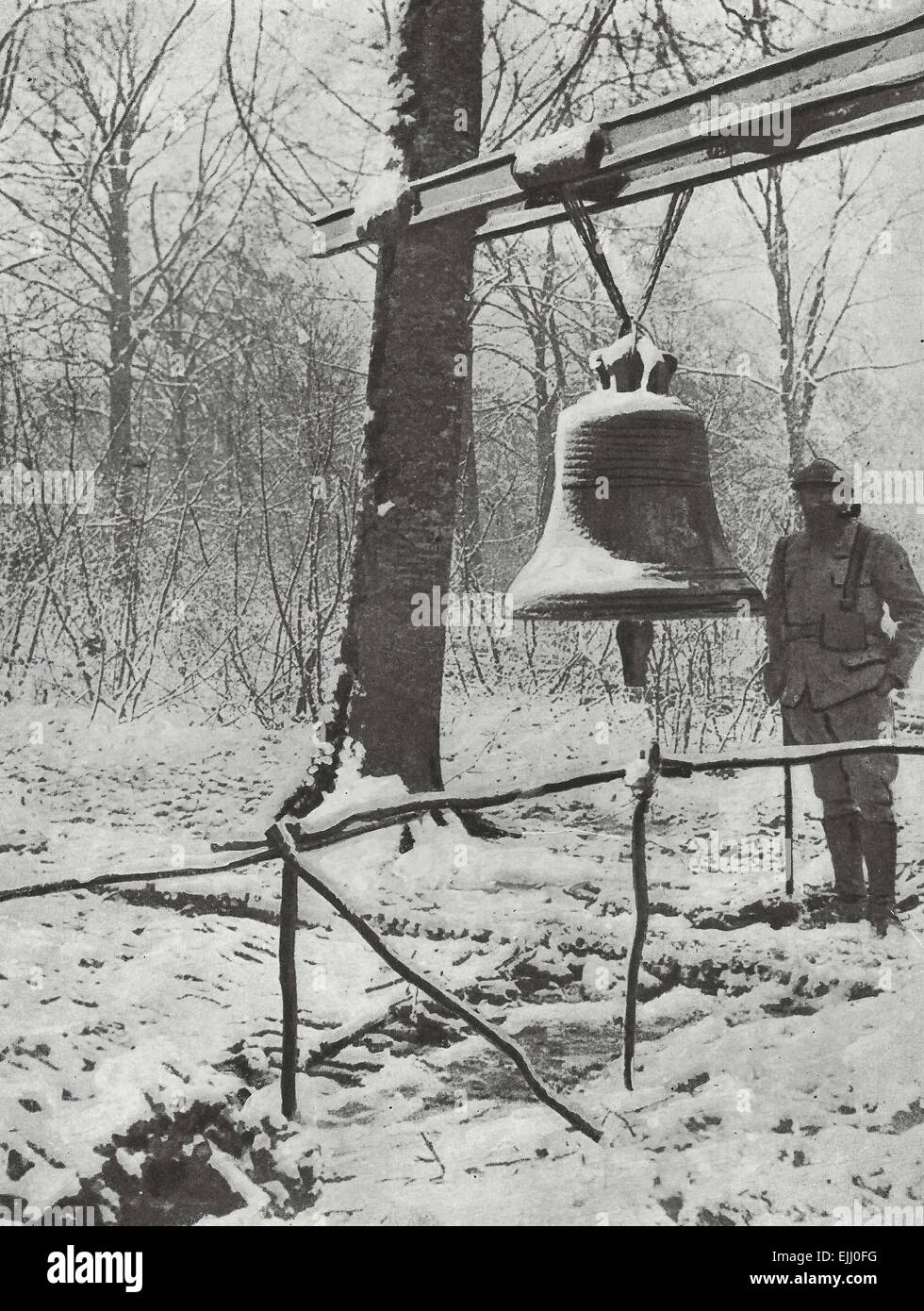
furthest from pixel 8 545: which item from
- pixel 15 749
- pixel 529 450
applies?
pixel 529 450

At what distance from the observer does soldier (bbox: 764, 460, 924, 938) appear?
5.39 m

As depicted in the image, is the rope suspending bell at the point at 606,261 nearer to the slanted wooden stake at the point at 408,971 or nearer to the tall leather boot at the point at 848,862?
the slanted wooden stake at the point at 408,971

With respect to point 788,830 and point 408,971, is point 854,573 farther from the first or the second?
point 408,971

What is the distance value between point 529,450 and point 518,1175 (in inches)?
1038

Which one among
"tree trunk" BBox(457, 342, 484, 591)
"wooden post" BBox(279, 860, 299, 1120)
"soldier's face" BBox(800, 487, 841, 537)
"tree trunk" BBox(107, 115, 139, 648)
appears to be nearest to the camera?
"wooden post" BBox(279, 860, 299, 1120)

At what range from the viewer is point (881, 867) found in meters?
A: 5.39

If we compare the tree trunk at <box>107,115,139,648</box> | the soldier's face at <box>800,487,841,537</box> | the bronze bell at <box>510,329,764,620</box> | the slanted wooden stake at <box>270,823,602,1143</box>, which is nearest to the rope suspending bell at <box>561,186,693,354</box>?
the bronze bell at <box>510,329,764,620</box>

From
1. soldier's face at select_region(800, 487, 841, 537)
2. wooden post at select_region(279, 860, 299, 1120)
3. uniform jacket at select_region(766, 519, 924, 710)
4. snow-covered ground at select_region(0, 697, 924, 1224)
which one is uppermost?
soldier's face at select_region(800, 487, 841, 537)

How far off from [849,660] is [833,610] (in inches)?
9.5

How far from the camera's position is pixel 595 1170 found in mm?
2791

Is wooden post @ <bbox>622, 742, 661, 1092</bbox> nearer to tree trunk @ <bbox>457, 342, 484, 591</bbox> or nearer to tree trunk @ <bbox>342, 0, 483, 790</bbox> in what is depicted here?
tree trunk @ <bbox>342, 0, 483, 790</bbox>

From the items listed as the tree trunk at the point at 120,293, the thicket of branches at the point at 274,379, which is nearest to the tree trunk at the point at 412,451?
the thicket of branches at the point at 274,379

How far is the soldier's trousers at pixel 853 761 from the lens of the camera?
212 inches

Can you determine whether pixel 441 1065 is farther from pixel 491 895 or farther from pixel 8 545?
pixel 8 545
